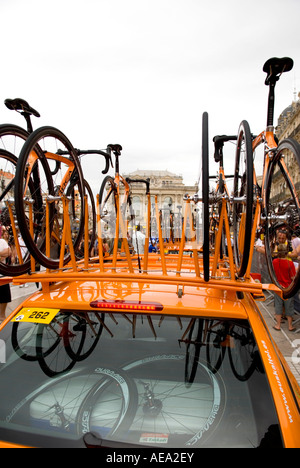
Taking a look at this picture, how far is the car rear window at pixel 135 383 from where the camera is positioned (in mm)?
1737

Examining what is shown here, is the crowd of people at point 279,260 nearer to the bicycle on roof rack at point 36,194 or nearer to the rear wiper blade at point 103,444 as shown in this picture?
the bicycle on roof rack at point 36,194

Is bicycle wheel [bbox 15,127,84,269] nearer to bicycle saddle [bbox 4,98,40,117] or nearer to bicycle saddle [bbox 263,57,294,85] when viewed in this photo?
bicycle saddle [bbox 4,98,40,117]

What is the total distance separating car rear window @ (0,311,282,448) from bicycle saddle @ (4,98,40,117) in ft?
7.42

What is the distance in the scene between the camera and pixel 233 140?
477 centimetres

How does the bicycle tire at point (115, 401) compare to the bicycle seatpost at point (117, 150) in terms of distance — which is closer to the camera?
the bicycle tire at point (115, 401)

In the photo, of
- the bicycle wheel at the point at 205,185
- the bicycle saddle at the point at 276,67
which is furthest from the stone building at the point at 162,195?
the bicycle saddle at the point at 276,67

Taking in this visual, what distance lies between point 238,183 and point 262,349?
8.22 ft

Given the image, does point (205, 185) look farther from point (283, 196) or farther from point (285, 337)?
point (285, 337)

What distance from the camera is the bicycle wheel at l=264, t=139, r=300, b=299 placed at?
9.96ft

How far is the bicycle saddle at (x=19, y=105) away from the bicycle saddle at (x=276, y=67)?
8.18 ft

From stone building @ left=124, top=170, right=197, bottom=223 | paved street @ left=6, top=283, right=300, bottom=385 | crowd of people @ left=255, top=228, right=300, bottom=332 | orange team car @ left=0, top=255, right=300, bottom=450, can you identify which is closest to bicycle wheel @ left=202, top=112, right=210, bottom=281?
orange team car @ left=0, top=255, right=300, bottom=450

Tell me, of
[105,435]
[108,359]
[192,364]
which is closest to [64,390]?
[108,359]

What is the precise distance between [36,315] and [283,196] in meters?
2.60

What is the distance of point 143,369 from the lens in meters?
2.29
